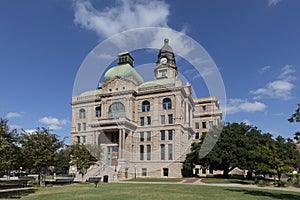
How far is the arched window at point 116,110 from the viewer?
2141 inches

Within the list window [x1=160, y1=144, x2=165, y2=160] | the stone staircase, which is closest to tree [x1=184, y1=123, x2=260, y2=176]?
window [x1=160, y1=144, x2=165, y2=160]

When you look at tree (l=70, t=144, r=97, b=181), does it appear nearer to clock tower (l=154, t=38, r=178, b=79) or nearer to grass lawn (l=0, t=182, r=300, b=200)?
grass lawn (l=0, t=182, r=300, b=200)

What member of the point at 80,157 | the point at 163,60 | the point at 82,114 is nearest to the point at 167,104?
the point at 163,60

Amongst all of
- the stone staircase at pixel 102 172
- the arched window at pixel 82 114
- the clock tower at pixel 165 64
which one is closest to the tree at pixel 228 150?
the stone staircase at pixel 102 172

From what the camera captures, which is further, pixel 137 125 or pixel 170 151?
pixel 137 125

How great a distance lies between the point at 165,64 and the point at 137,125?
20.0 meters

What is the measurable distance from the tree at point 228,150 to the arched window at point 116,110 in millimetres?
15977

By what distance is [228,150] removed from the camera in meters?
45.0

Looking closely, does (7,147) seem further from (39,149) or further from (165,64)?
(165,64)

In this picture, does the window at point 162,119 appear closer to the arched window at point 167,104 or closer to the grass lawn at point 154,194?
the arched window at point 167,104

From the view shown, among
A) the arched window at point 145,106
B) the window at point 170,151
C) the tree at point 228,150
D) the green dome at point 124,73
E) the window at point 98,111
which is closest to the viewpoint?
the tree at point 228,150

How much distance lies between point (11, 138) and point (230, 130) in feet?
121

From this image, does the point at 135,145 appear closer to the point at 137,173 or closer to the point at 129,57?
the point at 137,173

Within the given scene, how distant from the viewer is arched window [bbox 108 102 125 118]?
178ft
